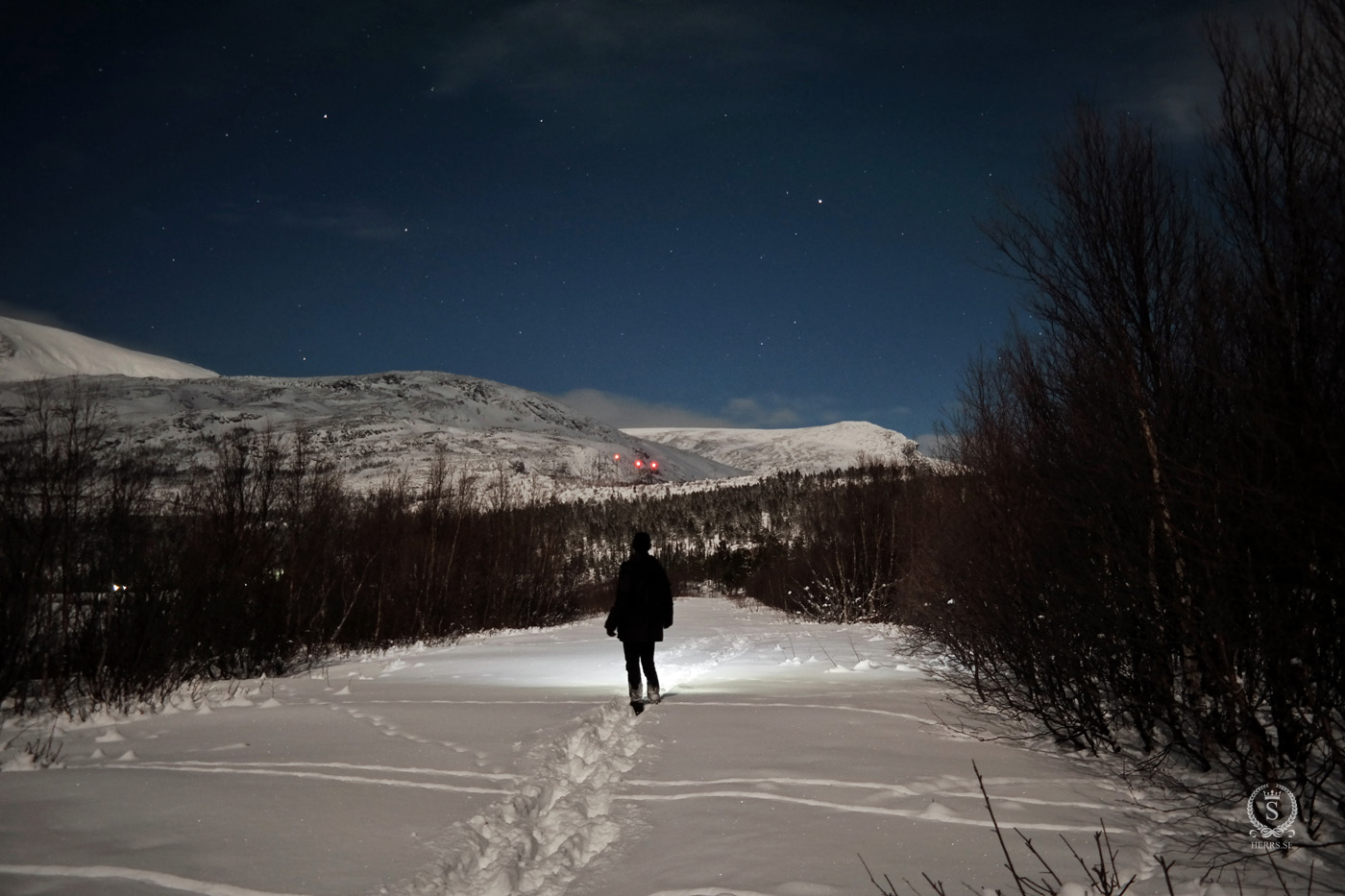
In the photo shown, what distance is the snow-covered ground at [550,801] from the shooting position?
12.5 ft

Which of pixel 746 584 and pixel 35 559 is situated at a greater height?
pixel 35 559

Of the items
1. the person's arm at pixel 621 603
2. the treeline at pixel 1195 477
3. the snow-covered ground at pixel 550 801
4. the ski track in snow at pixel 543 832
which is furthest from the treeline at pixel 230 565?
the treeline at pixel 1195 477

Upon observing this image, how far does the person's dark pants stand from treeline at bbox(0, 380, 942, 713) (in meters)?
5.74

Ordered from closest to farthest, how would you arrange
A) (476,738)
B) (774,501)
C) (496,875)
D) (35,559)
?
(496,875) < (476,738) < (35,559) < (774,501)

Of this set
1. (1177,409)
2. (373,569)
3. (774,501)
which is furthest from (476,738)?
(774,501)

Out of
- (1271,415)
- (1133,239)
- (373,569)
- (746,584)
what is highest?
(1133,239)

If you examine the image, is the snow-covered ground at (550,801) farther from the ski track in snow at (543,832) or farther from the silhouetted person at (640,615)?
the silhouetted person at (640,615)

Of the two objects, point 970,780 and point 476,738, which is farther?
point 476,738

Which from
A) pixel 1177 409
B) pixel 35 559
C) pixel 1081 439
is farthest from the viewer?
pixel 35 559

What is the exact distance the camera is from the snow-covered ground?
3.81 metres

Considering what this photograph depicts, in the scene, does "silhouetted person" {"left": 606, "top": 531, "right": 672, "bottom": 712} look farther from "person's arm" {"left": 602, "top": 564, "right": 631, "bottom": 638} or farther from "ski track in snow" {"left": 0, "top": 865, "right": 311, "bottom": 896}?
"ski track in snow" {"left": 0, "top": 865, "right": 311, "bottom": 896}

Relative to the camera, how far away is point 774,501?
3632 inches

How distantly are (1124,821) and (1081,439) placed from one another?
2.45 metres

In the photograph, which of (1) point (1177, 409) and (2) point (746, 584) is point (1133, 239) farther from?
(2) point (746, 584)
